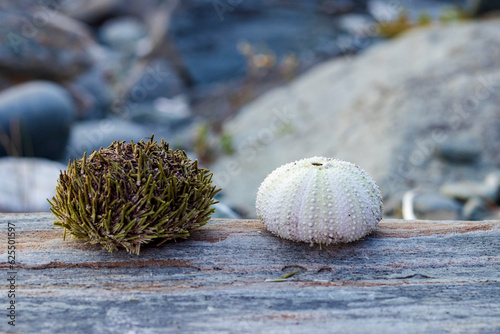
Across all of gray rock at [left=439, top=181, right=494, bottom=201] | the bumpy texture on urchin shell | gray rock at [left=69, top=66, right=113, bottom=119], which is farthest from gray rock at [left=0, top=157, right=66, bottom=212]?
gray rock at [left=69, top=66, right=113, bottom=119]

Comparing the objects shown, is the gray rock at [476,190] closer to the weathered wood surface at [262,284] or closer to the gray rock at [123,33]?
the weathered wood surface at [262,284]

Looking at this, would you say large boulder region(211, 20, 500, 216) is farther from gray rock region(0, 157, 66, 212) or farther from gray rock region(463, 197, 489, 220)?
gray rock region(0, 157, 66, 212)

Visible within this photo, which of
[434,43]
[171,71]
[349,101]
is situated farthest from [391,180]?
[171,71]

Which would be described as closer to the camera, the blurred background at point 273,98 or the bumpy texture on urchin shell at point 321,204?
the bumpy texture on urchin shell at point 321,204

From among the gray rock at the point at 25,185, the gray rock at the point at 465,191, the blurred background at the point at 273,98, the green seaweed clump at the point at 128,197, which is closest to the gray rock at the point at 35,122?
the blurred background at the point at 273,98

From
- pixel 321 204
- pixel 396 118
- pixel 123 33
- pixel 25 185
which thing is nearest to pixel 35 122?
pixel 25 185

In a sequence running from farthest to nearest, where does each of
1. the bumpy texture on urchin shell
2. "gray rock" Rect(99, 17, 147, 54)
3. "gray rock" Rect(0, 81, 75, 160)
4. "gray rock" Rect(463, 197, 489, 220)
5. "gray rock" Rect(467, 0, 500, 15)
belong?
"gray rock" Rect(99, 17, 147, 54), "gray rock" Rect(467, 0, 500, 15), "gray rock" Rect(0, 81, 75, 160), "gray rock" Rect(463, 197, 489, 220), the bumpy texture on urchin shell
